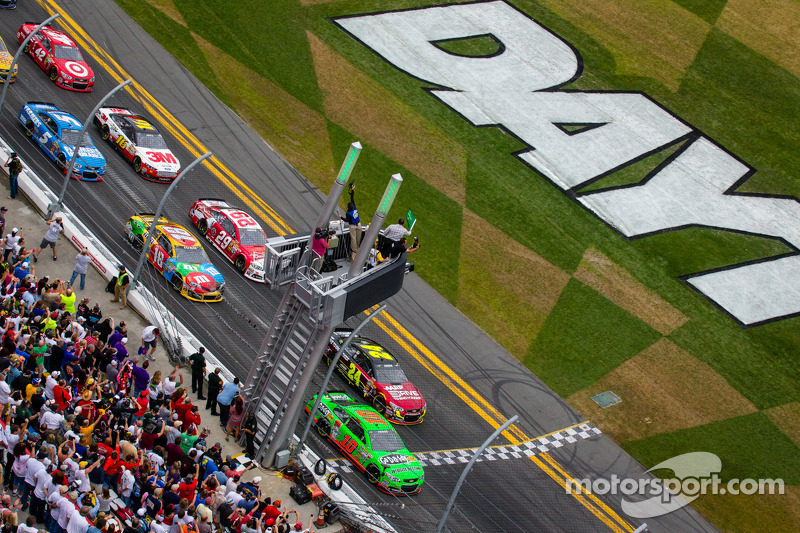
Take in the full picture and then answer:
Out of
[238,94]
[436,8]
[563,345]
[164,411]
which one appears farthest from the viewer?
[436,8]

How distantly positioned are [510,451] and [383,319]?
7.23 meters

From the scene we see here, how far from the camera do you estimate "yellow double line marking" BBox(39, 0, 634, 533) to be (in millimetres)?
32938

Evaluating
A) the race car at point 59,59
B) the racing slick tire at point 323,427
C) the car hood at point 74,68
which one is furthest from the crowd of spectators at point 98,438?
the car hood at point 74,68

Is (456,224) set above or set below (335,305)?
below

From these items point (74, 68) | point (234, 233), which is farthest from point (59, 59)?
point (234, 233)

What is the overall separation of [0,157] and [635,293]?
2580 centimetres

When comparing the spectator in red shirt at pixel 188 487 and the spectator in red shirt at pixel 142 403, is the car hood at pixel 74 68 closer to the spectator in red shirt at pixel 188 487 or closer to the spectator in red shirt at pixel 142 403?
the spectator in red shirt at pixel 142 403

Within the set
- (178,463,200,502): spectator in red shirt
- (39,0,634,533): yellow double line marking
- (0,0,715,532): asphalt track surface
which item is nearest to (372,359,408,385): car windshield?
(0,0,715,532): asphalt track surface

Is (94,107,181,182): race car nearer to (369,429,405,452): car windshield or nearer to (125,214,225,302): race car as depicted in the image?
(125,214,225,302): race car

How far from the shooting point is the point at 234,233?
3638cm

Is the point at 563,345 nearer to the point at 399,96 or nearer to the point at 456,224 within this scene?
the point at 456,224

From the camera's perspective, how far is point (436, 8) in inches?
2162

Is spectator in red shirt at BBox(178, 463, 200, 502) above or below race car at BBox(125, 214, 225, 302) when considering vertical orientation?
above

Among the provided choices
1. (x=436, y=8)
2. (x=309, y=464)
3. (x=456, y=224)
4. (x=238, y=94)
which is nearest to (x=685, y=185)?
(x=456, y=224)
